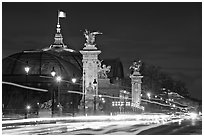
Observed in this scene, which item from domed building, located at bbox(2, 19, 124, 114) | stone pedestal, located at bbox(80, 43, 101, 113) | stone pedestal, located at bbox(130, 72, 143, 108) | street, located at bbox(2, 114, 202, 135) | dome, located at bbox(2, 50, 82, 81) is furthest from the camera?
dome, located at bbox(2, 50, 82, 81)

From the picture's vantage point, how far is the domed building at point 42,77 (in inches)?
2692

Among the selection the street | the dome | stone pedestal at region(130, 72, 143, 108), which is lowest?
the street

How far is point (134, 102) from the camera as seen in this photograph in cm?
7562

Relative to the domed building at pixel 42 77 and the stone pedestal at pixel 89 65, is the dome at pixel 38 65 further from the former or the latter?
the stone pedestal at pixel 89 65

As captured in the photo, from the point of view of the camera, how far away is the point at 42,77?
81.6 metres

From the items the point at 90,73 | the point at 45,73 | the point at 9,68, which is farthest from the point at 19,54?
the point at 90,73

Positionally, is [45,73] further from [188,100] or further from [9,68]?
[188,100]

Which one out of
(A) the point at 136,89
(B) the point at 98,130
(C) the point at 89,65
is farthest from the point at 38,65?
(B) the point at 98,130

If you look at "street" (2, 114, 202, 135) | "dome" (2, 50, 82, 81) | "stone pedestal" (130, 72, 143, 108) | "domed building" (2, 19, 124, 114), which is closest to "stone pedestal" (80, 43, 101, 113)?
"domed building" (2, 19, 124, 114)

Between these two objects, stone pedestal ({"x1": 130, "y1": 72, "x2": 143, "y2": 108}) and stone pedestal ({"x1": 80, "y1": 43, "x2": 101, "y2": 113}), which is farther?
stone pedestal ({"x1": 130, "y1": 72, "x2": 143, "y2": 108})

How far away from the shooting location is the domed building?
68375 mm

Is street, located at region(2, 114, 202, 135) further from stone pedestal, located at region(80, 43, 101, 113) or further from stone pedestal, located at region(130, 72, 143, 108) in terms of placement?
stone pedestal, located at region(130, 72, 143, 108)

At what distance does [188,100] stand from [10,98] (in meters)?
52.3

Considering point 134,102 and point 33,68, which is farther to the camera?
point 33,68
